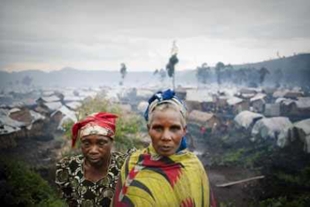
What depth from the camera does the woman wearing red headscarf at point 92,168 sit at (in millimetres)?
2125

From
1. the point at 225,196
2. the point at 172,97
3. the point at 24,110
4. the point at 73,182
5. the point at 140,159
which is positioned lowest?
the point at 225,196

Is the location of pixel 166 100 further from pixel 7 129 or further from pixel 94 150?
pixel 7 129

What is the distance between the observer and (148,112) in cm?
182

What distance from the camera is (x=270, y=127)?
18453 millimetres

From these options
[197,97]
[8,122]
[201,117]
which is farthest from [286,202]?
[197,97]

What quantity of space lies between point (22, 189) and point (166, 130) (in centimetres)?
529

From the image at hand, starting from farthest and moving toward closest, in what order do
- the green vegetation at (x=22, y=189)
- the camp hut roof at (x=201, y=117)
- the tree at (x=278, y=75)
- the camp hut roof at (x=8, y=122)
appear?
the tree at (x=278, y=75)
the camp hut roof at (x=201, y=117)
the camp hut roof at (x=8, y=122)
the green vegetation at (x=22, y=189)

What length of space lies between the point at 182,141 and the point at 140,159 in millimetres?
274

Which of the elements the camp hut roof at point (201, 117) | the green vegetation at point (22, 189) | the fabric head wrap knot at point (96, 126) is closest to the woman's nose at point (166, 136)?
the fabric head wrap knot at point (96, 126)

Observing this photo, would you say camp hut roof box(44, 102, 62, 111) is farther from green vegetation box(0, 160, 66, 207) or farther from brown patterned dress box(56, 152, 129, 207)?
brown patterned dress box(56, 152, 129, 207)

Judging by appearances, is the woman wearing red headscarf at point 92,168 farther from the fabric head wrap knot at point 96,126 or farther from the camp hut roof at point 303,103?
the camp hut roof at point 303,103

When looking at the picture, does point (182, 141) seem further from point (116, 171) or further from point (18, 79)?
point (18, 79)

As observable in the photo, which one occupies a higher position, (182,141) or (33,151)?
(182,141)

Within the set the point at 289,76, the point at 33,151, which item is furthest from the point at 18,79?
the point at 33,151
